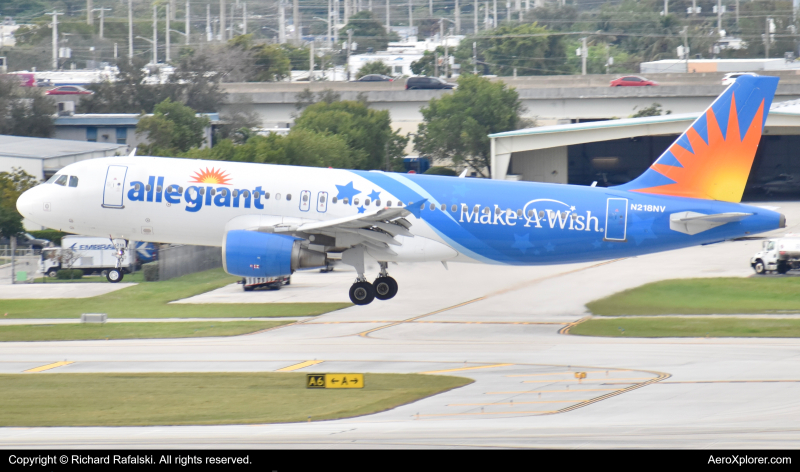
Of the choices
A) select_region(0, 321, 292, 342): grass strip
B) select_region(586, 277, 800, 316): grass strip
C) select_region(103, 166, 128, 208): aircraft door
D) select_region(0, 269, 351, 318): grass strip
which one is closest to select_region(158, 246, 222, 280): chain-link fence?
select_region(0, 269, 351, 318): grass strip

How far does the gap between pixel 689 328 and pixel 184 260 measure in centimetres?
2930

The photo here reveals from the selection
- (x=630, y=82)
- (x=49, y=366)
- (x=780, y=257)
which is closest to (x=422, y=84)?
(x=630, y=82)

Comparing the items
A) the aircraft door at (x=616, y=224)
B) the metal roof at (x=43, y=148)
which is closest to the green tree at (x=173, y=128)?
the metal roof at (x=43, y=148)

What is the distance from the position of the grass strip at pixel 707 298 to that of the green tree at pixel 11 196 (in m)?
37.9

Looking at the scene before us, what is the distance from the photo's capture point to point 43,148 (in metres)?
65.7

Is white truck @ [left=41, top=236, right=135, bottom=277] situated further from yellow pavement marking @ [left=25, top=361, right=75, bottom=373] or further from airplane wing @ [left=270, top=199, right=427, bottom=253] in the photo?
yellow pavement marking @ [left=25, top=361, right=75, bottom=373]

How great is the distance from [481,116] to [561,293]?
145 ft

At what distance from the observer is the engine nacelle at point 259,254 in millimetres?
31047

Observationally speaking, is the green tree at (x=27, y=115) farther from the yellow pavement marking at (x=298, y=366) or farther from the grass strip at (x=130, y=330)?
the yellow pavement marking at (x=298, y=366)
